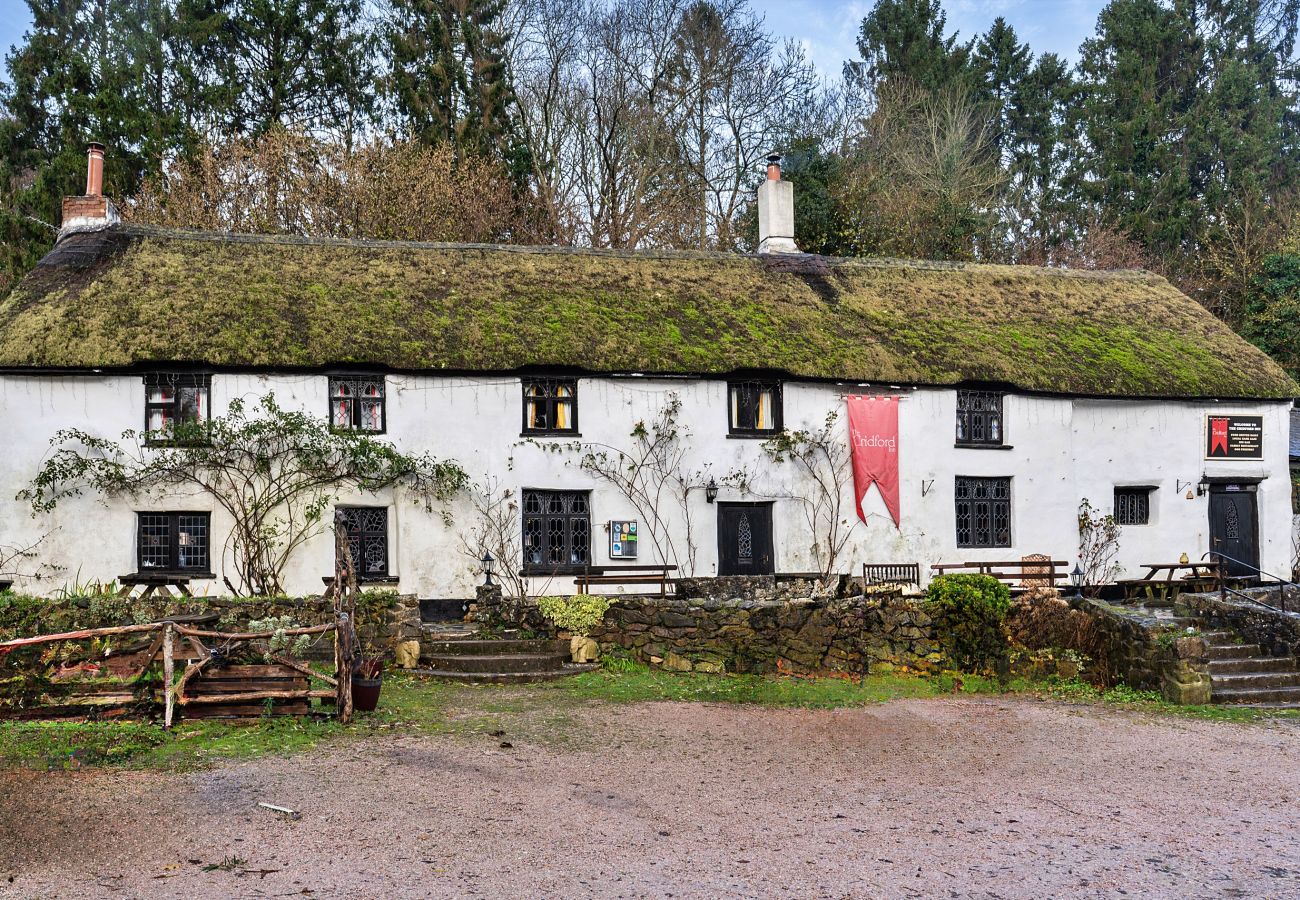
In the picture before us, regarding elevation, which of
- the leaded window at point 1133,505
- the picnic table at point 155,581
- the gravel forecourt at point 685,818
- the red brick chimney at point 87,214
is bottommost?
the gravel forecourt at point 685,818

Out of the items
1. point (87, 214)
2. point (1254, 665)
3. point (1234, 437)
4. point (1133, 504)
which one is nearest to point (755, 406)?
point (1133, 504)

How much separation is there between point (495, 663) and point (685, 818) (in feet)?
25.1

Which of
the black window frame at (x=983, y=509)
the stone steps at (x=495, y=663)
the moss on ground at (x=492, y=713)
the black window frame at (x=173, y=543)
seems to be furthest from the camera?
the black window frame at (x=983, y=509)

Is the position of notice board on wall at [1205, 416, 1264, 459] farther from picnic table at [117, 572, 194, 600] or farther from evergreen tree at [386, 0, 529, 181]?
evergreen tree at [386, 0, 529, 181]

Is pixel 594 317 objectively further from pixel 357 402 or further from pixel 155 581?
pixel 155 581

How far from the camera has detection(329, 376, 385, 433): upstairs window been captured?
22.0 metres

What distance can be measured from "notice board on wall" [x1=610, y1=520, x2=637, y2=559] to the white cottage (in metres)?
0.06

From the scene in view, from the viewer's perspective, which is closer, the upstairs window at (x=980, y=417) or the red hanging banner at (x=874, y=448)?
the red hanging banner at (x=874, y=448)

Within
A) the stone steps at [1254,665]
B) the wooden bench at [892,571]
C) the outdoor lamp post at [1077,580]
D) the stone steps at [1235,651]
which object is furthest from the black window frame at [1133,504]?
the stone steps at [1254,665]

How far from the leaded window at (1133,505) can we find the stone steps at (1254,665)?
8.39 metres

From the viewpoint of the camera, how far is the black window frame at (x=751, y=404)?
23656mm

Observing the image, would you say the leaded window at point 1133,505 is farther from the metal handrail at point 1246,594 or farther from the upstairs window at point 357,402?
the upstairs window at point 357,402

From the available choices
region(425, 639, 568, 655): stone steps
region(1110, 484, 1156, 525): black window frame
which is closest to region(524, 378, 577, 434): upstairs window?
region(425, 639, 568, 655): stone steps

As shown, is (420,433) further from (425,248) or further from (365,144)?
(365,144)
